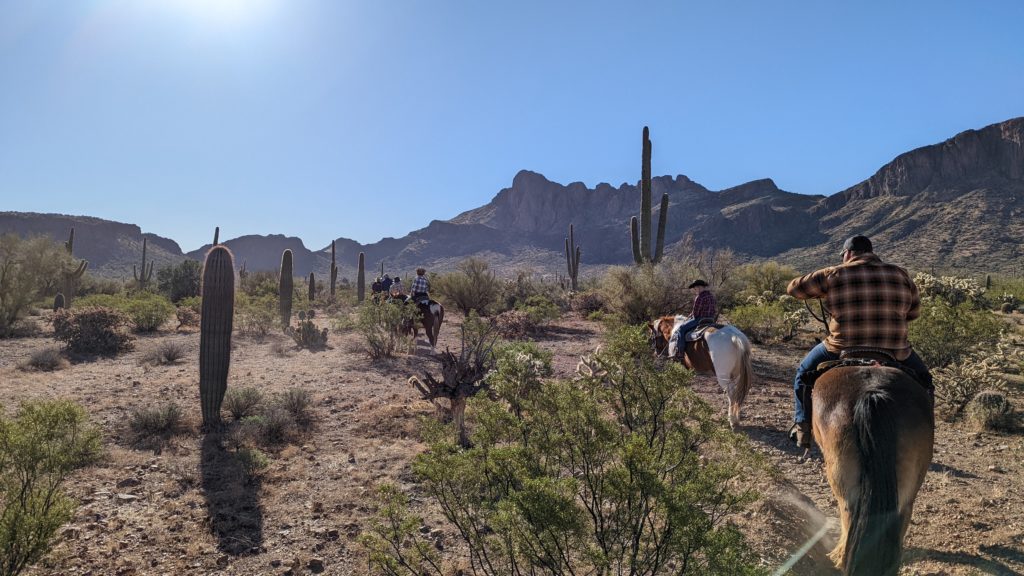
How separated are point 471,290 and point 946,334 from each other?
15.4 metres

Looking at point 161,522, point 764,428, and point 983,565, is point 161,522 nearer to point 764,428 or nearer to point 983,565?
point 983,565

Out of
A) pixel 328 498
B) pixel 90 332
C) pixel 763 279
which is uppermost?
pixel 763 279

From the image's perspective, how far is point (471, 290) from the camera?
20.9m

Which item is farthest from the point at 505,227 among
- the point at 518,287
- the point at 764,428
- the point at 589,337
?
the point at 764,428

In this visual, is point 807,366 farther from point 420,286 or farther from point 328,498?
point 420,286

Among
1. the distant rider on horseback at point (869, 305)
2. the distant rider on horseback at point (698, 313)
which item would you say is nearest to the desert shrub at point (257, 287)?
the distant rider on horseback at point (698, 313)

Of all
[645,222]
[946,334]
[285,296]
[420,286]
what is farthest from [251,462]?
[645,222]

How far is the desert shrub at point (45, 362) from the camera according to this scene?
9.55 meters

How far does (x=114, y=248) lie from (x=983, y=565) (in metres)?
96.2

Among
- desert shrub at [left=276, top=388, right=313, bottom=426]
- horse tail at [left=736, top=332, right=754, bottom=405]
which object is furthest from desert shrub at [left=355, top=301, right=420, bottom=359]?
horse tail at [left=736, top=332, right=754, bottom=405]

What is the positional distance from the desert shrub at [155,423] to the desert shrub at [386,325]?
5120mm

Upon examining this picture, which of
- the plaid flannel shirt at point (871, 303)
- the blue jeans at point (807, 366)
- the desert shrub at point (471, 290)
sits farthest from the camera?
the desert shrub at point (471, 290)

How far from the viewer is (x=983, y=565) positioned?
342 centimetres

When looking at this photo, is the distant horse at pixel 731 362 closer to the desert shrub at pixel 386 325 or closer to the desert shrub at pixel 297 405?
the desert shrub at pixel 297 405
